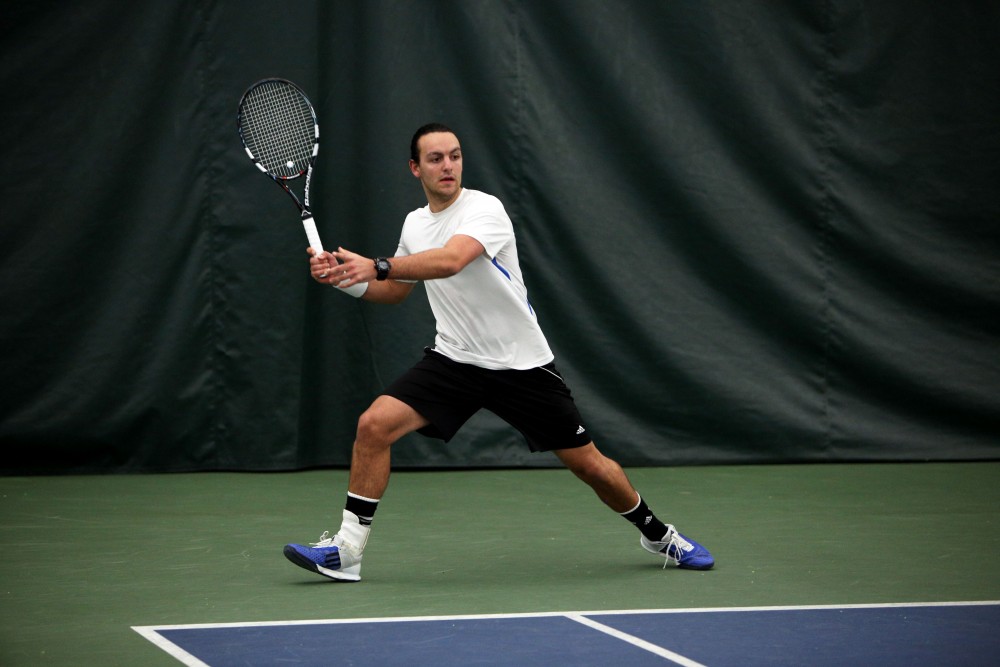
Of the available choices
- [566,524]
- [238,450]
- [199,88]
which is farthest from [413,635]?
[199,88]

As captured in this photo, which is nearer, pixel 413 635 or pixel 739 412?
pixel 413 635

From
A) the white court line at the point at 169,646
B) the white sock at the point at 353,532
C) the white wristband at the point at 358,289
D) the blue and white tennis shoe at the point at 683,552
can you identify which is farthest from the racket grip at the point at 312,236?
the blue and white tennis shoe at the point at 683,552

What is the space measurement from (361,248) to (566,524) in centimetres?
215

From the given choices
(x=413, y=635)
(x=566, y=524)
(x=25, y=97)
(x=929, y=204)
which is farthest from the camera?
(x=929, y=204)

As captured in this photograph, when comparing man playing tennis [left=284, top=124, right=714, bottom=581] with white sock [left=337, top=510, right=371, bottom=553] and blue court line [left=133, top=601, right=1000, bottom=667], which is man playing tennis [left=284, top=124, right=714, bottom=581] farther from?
Result: blue court line [left=133, top=601, right=1000, bottom=667]

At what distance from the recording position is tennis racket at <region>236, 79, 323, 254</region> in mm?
5039

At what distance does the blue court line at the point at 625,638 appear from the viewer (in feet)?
11.4

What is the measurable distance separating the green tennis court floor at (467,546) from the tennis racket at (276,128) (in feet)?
4.30

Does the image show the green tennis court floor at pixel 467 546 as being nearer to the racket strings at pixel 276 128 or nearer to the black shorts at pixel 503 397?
the black shorts at pixel 503 397

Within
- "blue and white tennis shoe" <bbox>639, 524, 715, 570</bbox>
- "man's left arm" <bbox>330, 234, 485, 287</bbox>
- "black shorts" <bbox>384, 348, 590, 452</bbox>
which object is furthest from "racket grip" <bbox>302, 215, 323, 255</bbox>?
"blue and white tennis shoe" <bbox>639, 524, 715, 570</bbox>

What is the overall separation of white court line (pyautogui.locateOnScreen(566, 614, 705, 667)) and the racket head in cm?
193

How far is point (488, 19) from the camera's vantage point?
24.1 feet

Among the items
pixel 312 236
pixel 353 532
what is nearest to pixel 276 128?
pixel 312 236

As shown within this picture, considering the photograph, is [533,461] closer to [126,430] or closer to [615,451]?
[615,451]
